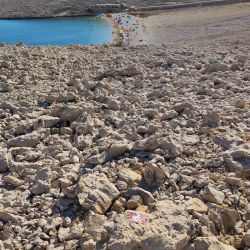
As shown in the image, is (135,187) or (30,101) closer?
(135,187)

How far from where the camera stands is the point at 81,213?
6.57m

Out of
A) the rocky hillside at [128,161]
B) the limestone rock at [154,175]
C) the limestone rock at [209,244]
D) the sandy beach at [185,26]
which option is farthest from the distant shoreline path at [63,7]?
the limestone rock at [209,244]

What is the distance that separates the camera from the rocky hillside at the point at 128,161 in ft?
19.5

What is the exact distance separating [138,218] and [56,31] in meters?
35.9

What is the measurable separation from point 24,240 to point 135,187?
5.53 ft

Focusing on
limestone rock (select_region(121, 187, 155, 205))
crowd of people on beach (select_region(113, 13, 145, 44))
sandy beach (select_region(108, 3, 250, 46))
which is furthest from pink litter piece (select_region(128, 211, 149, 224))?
crowd of people on beach (select_region(113, 13, 145, 44))

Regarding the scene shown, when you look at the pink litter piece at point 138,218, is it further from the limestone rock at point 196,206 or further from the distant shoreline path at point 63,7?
the distant shoreline path at point 63,7

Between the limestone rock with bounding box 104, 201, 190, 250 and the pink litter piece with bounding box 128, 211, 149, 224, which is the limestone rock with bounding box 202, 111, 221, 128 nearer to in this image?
the limestone rock with bounding box 104, 201, 190, 250

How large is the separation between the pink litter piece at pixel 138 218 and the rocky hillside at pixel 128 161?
24mm

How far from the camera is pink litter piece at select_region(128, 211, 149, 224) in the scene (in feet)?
19.3

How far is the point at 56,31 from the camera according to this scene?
132 ft

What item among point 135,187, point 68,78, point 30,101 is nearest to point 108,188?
point 135,187

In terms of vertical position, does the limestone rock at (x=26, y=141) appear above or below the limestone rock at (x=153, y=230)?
below

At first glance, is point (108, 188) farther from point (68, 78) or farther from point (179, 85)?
point (68, 78)
